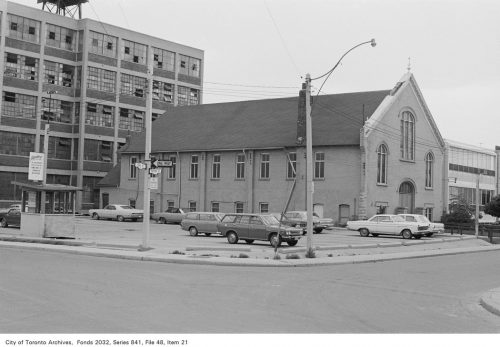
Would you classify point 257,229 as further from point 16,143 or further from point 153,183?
point 16,143

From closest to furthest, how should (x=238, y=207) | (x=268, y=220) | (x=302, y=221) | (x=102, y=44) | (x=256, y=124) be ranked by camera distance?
(x=268, y=220)
(x=302, y=221)
(x=238, y=207)
(x=256, y=124)
(x=102, y=44)

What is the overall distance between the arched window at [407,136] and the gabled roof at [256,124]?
356 cm

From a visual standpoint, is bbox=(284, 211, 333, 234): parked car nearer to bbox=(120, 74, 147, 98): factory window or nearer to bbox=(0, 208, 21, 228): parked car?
bbox=(0, 208, 21, 228): parked car

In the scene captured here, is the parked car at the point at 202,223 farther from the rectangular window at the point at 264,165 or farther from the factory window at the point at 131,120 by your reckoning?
the factory window at the point at 131,120

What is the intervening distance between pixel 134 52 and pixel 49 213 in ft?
162

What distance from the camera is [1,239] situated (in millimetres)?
30375

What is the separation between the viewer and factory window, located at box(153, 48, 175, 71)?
79.2m

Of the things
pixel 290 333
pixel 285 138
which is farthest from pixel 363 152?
pixel 290 333

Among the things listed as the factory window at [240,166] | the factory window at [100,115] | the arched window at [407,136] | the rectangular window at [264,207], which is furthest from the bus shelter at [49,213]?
the factory window at [100,115]

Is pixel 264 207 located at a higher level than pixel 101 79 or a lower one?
lower

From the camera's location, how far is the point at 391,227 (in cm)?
4116

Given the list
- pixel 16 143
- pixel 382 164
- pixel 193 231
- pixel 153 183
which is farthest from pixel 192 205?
pixel 153 183

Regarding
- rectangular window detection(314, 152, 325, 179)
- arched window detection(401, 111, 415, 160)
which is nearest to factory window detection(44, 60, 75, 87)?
rectangular window detection(314, 152, 325, 179)

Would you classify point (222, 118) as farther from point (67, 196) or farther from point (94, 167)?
point (67, 196)
